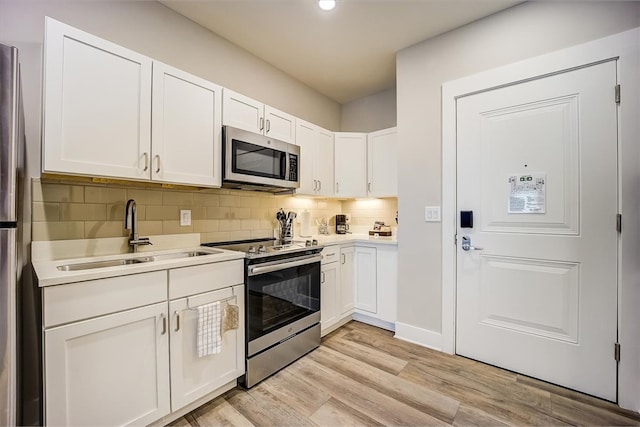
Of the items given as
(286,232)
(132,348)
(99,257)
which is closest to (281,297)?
(286,232)

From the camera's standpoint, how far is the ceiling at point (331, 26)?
1983 mm

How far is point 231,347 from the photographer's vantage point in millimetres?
1696

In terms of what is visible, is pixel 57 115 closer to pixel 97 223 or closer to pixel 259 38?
pixel 97 223

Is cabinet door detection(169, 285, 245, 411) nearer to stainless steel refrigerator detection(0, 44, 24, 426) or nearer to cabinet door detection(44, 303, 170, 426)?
cabinet door detection(44, 303, 170, 426)

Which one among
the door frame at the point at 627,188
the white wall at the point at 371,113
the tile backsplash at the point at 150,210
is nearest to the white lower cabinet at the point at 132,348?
the tile backsplash at the point at 150,210

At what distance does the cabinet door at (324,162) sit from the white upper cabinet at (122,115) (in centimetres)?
119

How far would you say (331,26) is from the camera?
222 centimetres

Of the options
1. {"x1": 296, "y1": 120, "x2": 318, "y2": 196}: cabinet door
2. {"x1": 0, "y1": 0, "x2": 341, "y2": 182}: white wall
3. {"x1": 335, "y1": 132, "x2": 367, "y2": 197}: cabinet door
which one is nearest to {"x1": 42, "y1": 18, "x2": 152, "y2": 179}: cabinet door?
{"x1": 0, "y1": 0, "x2": 341, "y2": 182}: white wall

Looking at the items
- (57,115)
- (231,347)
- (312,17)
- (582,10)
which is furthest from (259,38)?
(231,347)

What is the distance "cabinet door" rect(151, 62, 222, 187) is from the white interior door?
6.25 feet

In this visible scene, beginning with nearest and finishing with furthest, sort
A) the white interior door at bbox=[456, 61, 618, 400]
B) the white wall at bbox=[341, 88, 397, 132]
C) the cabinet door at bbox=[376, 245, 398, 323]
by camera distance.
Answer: the white interior door at bbox=[456, 61, 618, 400] → the cabinet door at bbox=[376, 245, 398, 323] → the white wall at bbox=[341, 88, 397, 132]

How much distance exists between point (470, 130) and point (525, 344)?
162 cm

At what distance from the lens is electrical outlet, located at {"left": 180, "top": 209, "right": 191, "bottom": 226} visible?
81.8 inches

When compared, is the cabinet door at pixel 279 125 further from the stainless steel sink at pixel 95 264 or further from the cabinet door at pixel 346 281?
the stainless steel sink at pixel 95 264
